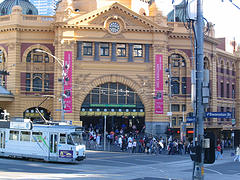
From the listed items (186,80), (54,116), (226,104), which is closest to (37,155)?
(54,116)

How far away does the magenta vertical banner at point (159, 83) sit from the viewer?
5725cm

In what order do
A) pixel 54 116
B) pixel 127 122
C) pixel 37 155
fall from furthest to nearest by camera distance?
pixel 127 122 < pixel 54 116 < pixel 37 155

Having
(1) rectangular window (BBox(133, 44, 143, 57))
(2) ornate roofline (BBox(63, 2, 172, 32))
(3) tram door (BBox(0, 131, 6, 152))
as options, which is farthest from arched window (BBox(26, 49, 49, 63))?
(3) tram door (BBox(0, 131, 6, 152))

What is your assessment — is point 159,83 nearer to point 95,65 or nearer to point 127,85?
point 127,85

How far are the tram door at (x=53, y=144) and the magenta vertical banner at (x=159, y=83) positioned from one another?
26864 millimetres

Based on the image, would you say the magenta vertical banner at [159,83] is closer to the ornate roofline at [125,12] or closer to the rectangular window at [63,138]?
the ornate roofline at [125,12]

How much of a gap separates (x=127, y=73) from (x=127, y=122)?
716cm

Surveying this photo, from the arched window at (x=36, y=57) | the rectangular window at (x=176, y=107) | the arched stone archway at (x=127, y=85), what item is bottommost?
the rectangular window at (x=176, y=107)

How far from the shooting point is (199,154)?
635 inches

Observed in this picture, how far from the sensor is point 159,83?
189ft

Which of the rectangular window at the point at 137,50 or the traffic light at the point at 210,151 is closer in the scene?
the traffic light at the point at 210,151

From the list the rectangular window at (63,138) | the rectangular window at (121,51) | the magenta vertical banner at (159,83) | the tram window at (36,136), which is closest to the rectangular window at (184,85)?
→ the magenta vertical banner at (159,83)

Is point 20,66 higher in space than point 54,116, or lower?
higher

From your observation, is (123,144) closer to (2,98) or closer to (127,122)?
(127,122)
